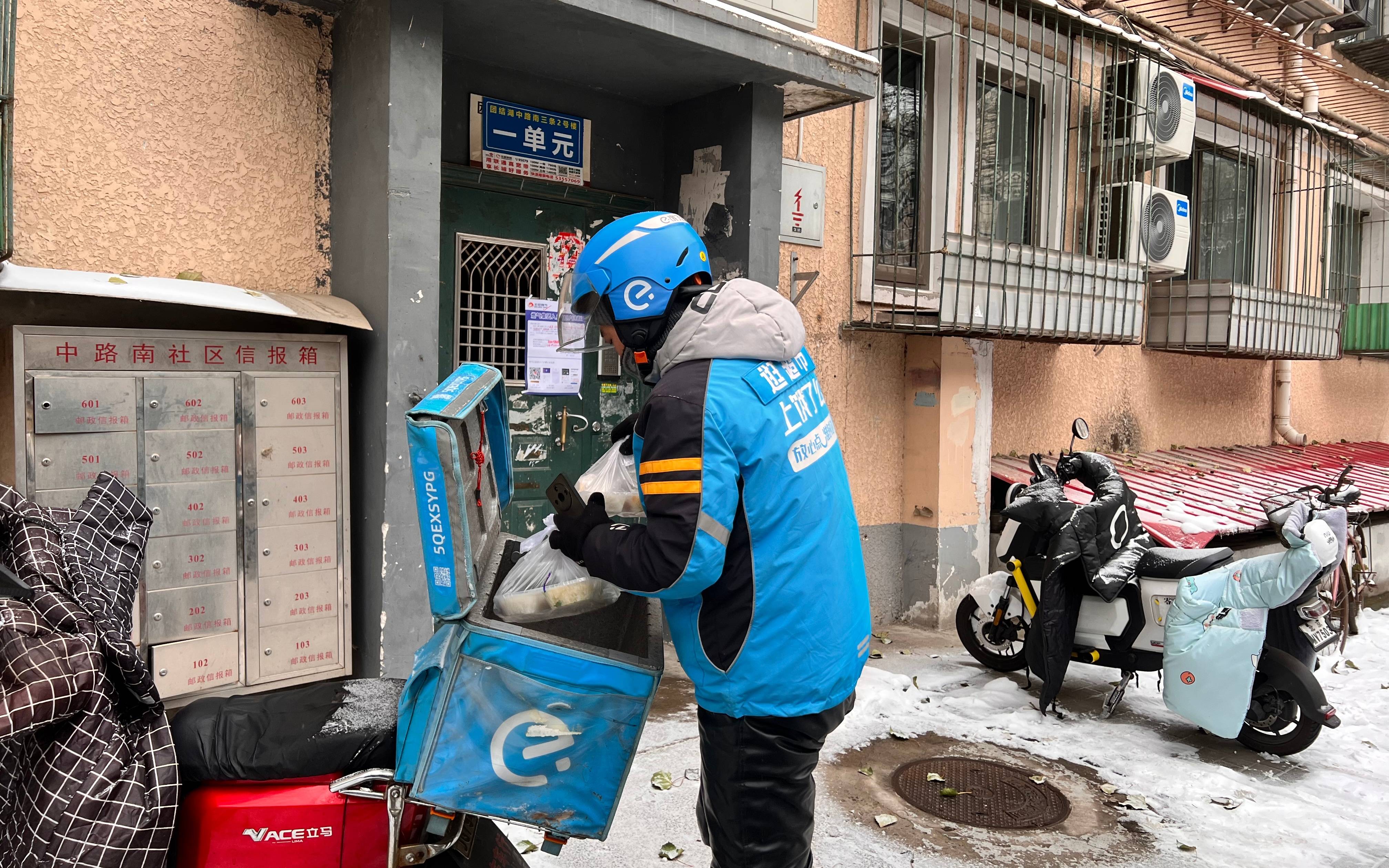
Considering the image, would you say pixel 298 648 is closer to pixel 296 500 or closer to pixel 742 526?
pixel 296 500

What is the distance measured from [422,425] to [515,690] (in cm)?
60

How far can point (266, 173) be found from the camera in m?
4.06

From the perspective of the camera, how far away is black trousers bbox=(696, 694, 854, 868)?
88.2 inches

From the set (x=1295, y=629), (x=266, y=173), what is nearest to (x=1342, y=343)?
(x=1295, y=629)

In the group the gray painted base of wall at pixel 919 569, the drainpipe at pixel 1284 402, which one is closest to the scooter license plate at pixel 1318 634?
the gray painted base of wall at pixel 919 569

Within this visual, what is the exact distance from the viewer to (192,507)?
142 inches

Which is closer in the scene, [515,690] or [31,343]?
[515,690]

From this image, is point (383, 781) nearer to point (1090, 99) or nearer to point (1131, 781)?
point (1131, 781)

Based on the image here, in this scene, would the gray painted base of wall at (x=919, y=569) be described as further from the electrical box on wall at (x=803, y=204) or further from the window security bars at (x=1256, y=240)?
the window security bars at (x=1256, y=240)

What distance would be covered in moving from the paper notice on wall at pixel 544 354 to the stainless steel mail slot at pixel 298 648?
177 centimetres

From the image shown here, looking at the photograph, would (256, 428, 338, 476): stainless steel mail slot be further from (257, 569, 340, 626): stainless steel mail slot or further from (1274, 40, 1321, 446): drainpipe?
(1274, 40, 1321, 446): drainpipe

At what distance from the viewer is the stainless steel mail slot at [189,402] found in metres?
3.49

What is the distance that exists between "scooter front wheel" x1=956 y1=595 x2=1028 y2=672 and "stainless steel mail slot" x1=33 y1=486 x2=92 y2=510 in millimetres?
4664

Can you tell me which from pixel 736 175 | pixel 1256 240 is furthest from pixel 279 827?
pixel 1256 240
